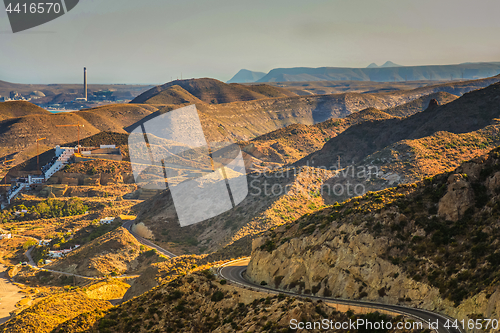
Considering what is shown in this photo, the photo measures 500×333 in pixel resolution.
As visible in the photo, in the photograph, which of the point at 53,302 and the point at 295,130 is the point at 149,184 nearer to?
the point at 295,130

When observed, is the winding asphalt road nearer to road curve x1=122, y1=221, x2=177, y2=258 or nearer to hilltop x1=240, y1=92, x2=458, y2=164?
road curve x1=122, y1=221, x2=177, y2=258

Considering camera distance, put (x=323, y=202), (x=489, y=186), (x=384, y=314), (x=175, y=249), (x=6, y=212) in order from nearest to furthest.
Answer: (x=384, y=314) → (x=489, y=186) → (x=175, y=249) → (x=323, y=202) → (x=6, y=212)

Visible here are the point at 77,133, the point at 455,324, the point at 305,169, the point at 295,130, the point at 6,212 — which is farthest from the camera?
the point at 77,133

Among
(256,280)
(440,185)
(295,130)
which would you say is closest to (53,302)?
(256,280)

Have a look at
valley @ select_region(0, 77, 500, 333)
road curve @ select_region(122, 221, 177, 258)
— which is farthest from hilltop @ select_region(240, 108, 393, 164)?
road curve @ select_region(122, 221, 177, 258)

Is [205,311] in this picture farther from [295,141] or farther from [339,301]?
[295,141]

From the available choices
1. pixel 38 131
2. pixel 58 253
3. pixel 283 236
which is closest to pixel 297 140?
pixel 58 253

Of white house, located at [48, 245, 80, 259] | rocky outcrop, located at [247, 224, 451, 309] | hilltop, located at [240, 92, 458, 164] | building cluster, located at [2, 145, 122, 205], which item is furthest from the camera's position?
hilltop, located at [240, 92, 458, 164]

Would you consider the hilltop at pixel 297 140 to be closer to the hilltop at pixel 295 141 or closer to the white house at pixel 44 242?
the hilltop at pixel 295 141
